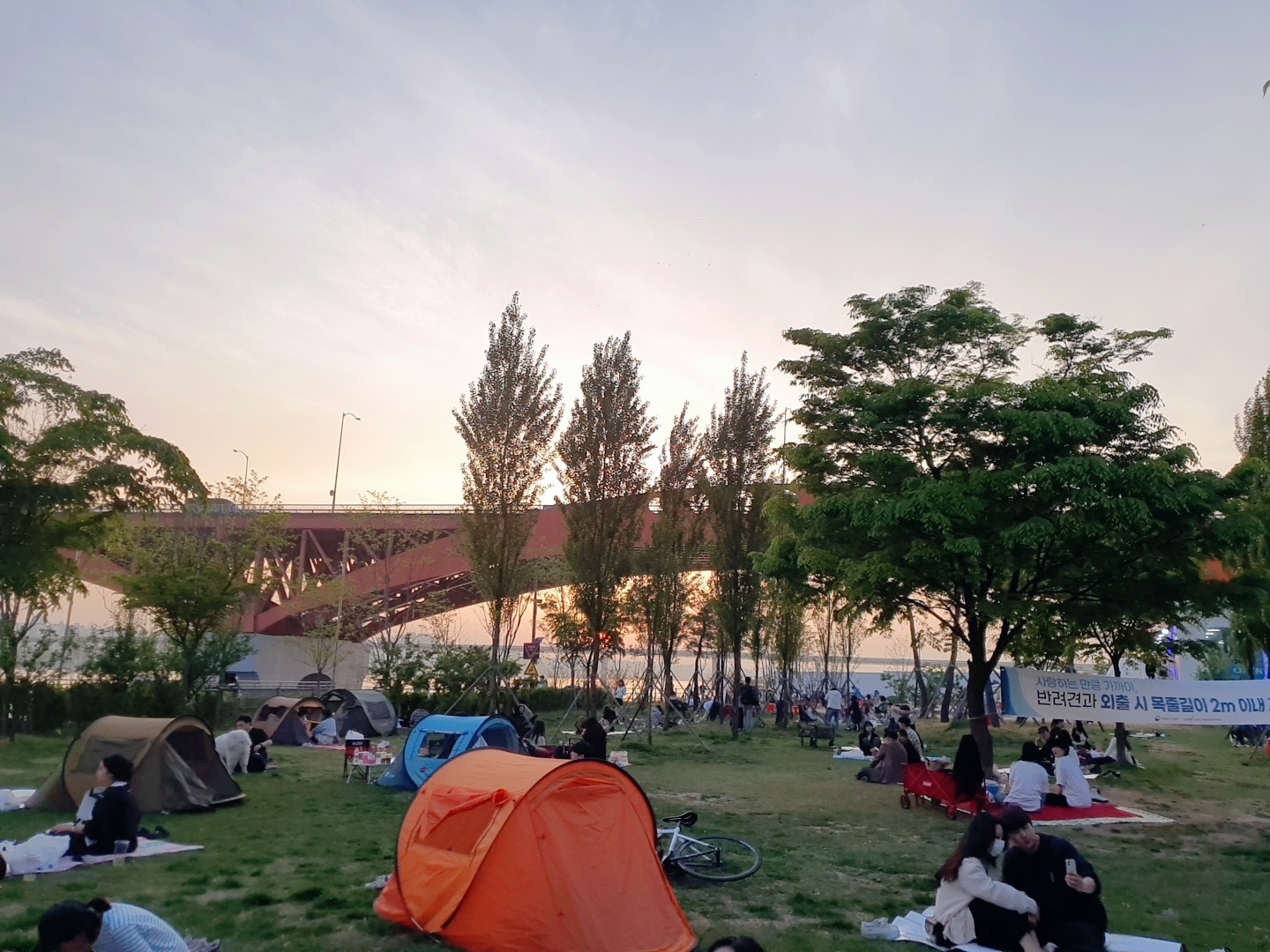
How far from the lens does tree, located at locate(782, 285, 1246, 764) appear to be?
46.6 feet

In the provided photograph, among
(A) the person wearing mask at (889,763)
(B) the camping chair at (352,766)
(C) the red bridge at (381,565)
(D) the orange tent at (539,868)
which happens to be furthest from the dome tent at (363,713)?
(D) the orange tent at (539,868)

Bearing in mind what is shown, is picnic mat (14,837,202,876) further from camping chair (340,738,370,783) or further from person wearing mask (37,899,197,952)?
camping chair (340,738,370,783)

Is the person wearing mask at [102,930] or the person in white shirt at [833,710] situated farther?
the person in white shirt at [833,710]

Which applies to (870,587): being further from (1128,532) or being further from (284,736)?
(284,736)

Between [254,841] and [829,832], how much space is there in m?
7.32

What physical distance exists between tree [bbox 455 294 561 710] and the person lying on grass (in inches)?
681

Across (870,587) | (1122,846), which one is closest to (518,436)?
(870,587)

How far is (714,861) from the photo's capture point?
998 cm

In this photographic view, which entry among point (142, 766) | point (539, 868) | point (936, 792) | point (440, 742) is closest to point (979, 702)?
point (936, 792)

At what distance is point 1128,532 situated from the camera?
14.6m

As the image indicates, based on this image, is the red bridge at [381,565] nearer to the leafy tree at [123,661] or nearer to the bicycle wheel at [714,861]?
the leafy tree at [123,661]

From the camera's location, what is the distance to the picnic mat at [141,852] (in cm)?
894

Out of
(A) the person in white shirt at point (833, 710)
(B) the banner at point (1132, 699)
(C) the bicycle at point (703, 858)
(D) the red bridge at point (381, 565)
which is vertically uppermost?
(D) the red bridge at point (381, 565)

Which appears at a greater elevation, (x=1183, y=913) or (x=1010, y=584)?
(x=1010, y=584)
